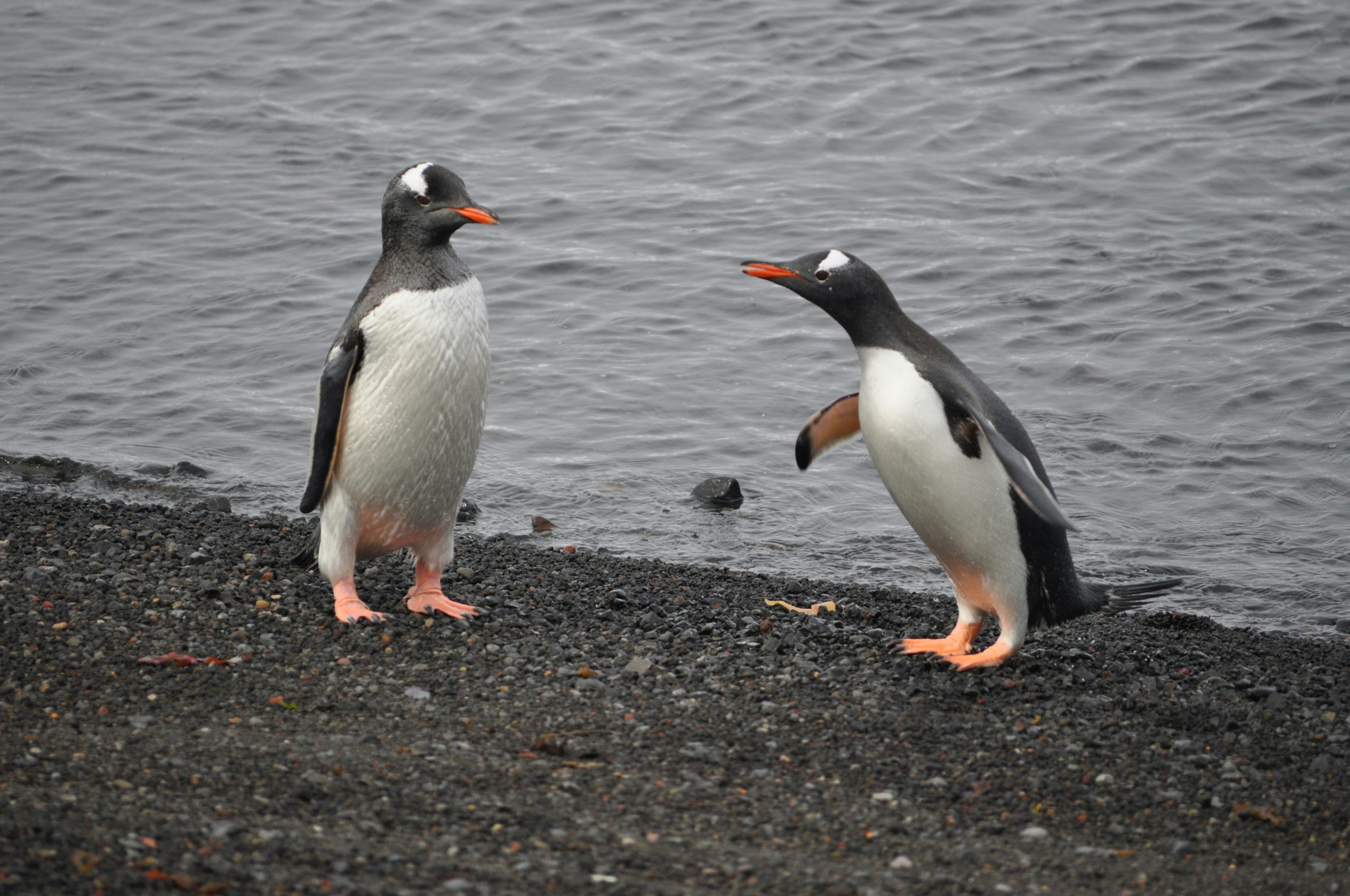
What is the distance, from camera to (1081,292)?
35.7 ft

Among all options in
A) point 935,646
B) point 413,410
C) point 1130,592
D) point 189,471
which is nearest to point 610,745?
point 935,646

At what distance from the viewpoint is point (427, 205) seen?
5.09 metres

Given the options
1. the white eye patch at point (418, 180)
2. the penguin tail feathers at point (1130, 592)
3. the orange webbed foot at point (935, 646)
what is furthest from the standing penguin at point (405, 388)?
the penguin tail feathers at point (1130, 592)

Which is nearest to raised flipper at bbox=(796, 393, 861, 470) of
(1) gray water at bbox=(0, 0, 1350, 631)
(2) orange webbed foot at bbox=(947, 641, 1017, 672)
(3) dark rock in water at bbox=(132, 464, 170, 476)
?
(2) orange webbed foot at bbox=(947, 641, 1017, 672)

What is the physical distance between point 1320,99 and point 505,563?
11.0 m

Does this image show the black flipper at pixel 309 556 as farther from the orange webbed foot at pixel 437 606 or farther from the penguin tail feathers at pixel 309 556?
the orange webbed foot at pixel 437 606

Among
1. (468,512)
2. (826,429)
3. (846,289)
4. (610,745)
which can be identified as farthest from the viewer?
(468,512)

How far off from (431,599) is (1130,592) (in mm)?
2659

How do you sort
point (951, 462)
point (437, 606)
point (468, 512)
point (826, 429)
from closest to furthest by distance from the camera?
1. point (951, 462)
2. point (437, 606)
3. point (826, 429)
4. point (468, 512)

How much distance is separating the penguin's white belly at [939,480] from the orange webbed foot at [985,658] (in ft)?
0.45

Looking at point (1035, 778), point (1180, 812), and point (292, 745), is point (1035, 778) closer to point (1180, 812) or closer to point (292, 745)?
point (1180, 812)

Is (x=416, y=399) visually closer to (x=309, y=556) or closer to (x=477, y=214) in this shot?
(x=477, y=214)

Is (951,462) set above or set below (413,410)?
below

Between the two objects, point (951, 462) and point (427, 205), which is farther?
point (427, 205)
